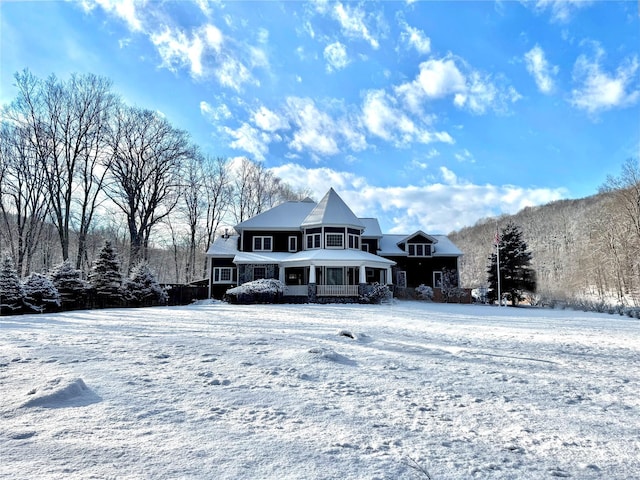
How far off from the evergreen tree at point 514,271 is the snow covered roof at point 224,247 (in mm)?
20363

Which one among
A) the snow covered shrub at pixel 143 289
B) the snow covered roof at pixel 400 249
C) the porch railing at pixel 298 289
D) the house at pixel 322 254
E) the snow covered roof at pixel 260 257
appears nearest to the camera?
the snow covered shrub at pixel 143 289

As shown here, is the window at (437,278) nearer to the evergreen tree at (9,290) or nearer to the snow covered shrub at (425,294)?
the snow covered shrub at (425,294)

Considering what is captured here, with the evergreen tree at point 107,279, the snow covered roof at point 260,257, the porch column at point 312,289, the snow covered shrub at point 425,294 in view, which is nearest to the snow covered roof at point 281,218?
the snow covered roof at point 260,257

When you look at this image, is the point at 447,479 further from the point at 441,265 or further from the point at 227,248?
the point at 441,265

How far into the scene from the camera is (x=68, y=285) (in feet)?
61.1

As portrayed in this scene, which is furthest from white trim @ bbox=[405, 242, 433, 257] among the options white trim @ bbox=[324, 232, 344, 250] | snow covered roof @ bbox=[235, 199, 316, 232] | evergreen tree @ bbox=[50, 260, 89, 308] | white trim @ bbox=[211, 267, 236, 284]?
evergreen tree @ bbox=[50, 260, 89, 308]

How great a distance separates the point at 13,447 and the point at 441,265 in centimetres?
3181

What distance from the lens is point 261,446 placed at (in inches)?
126

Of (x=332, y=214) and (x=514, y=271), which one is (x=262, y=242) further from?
(x=514, y=271)

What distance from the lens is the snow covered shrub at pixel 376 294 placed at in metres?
23.3

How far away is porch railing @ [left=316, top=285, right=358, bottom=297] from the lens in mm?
23781

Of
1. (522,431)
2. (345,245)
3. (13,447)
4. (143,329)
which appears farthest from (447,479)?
(345,245)

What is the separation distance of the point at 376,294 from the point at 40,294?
16313mm

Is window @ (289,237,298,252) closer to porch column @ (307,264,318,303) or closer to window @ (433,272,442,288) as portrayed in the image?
porch column @ (307,264,318,303)
